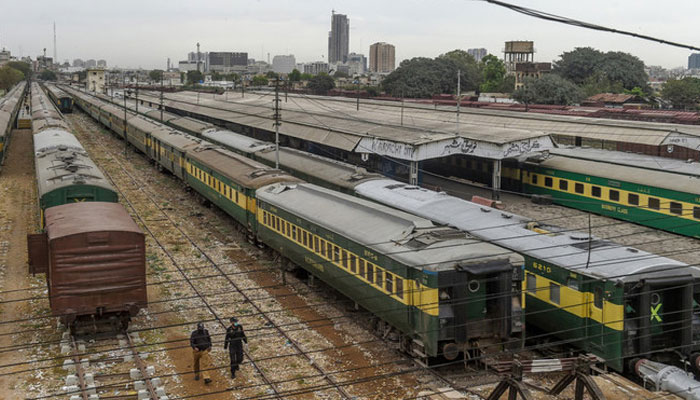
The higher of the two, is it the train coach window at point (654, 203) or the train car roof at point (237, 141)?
the train car roof at point (237, 141)

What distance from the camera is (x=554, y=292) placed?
16531 mm

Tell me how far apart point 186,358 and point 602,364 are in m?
10.2

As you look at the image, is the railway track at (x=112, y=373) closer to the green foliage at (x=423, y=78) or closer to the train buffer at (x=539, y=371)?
the train buffer at (x=539, y=371)

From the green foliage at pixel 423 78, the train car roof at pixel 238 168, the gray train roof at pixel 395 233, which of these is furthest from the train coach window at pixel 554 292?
the green foliage at pixel 423 78

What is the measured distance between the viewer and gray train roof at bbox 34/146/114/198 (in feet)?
75.9

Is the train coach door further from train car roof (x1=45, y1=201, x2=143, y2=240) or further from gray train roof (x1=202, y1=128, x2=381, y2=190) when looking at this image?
gray train roof (x1=202, y1=128, x2=381, y2=190)

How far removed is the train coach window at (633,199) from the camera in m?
31.2

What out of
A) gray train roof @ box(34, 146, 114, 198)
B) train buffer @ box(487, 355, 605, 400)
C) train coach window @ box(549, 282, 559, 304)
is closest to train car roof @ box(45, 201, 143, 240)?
gray train roof @ box(34, 146, 114, 198)

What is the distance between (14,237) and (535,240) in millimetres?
23951

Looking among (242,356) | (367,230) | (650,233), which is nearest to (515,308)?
(367,230)

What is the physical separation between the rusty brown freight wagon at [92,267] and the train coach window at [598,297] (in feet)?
37.8

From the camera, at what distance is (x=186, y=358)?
17.6 meters

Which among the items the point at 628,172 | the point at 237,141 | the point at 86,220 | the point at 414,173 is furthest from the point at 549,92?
the point at 86,220

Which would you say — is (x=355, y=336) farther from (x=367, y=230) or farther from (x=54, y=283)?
(x=54, y=283)
